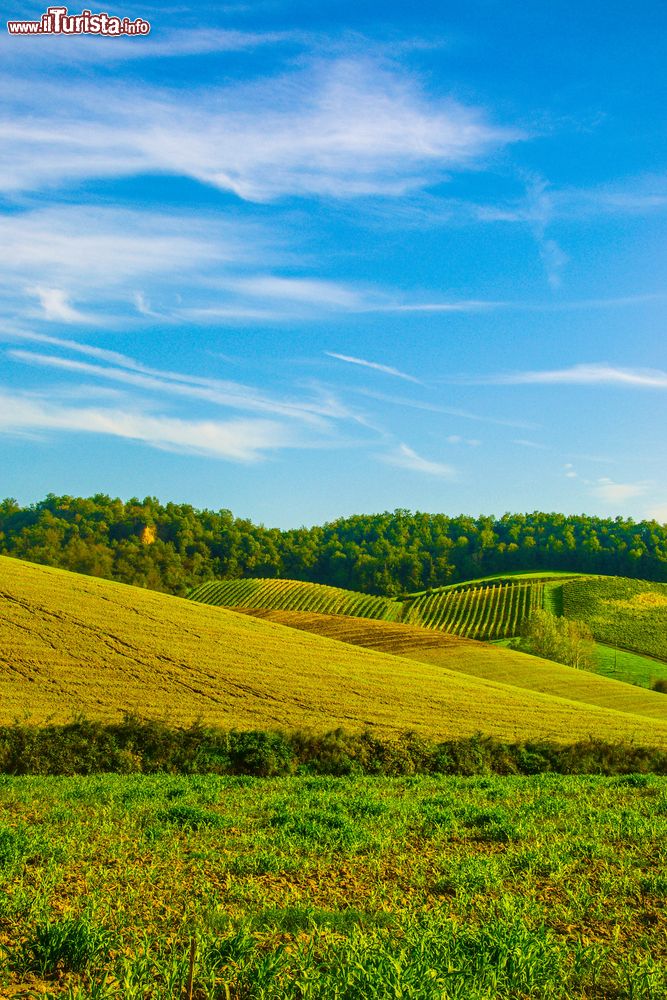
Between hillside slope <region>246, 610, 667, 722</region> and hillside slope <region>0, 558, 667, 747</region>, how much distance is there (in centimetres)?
1400

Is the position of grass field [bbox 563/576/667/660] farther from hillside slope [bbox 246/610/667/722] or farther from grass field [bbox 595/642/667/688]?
hillside slope [bbox 246/610/667/722]

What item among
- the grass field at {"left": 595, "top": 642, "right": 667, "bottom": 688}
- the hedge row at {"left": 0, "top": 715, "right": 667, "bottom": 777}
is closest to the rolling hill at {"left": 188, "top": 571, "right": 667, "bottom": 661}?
the grass field at {"left": 595, "top": 642, "right": 667, "bottom": 688}

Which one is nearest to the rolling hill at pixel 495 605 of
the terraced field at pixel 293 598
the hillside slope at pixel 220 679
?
the terraced field at pixel 293 598

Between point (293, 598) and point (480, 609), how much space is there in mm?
31654

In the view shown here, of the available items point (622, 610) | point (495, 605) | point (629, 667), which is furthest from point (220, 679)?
point (622, 610)

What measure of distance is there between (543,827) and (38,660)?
29922 millimetres

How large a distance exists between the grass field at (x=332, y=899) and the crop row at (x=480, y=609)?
9564 cm

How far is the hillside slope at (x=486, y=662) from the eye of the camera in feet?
195

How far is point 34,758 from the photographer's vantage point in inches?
861

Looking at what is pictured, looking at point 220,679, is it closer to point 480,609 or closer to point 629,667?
point 629,667

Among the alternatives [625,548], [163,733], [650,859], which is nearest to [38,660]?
[163,733]

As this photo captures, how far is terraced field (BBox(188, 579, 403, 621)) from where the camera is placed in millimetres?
120562

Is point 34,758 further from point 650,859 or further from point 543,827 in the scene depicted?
point 650,859

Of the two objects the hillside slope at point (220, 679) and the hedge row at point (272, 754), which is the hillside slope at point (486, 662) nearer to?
the hillside slope at point (220, 679)
